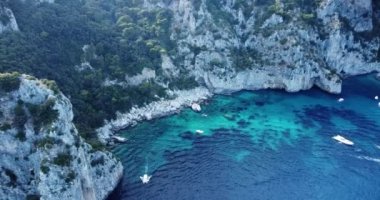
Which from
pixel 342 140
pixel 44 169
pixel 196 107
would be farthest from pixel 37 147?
pixel 342 140

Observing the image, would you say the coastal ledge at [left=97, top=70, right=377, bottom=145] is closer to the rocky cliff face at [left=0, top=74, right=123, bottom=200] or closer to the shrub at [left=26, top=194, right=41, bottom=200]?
the rocky cliff face at [left=0, top=74, right=123, bottom=200]

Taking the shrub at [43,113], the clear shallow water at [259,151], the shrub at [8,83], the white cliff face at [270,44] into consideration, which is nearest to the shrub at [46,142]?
the shrub at [43,113]

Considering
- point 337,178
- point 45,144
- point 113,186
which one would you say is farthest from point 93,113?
point 337,178

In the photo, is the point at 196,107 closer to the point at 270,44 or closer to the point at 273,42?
A: the point at 270,44

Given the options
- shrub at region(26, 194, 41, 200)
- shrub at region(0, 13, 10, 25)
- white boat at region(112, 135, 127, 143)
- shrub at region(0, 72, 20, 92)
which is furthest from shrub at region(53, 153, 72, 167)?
shrub at region(0, 13, 10, 25)

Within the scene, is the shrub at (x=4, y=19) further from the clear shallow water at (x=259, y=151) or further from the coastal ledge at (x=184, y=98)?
the clear shallow water at (x=259, y=151)

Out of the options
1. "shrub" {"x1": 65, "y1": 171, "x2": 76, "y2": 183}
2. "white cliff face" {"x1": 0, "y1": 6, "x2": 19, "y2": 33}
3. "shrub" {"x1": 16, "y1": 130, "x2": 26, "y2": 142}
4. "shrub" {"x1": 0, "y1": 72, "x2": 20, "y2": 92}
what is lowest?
"shrub" {"x1": 65, "y1": 171, "x2": 76, "y2": 183}
